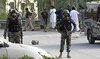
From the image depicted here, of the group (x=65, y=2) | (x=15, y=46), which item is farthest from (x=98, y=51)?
(x=65, y=2)

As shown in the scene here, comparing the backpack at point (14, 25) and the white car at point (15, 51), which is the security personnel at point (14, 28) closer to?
the backpack at point (14, 25)

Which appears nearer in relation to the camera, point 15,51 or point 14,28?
point 15,51

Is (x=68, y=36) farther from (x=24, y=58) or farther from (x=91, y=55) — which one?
(x=24, y=58)

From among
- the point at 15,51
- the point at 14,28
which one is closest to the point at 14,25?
the point at 14,28

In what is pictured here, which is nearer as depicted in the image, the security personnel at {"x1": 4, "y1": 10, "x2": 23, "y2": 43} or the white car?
the white car

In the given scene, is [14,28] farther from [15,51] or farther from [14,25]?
[15,51]

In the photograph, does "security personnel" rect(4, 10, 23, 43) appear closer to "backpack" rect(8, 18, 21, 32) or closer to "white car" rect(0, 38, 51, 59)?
"backpack" rect(8, 18, 21, 32)

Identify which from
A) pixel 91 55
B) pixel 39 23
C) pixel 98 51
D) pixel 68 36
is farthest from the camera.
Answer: pixel 39 23

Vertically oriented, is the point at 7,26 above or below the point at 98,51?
above

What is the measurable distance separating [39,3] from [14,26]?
33.6 metres

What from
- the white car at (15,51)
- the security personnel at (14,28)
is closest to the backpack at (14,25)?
the security personnel at (14,28)

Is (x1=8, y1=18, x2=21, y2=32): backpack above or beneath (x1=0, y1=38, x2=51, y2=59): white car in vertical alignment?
above

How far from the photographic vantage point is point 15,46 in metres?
10.8

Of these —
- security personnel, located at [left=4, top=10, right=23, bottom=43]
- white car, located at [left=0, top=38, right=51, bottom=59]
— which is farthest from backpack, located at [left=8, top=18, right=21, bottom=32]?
white car, located at [left=0, top=38, right=51, bottom=59]
